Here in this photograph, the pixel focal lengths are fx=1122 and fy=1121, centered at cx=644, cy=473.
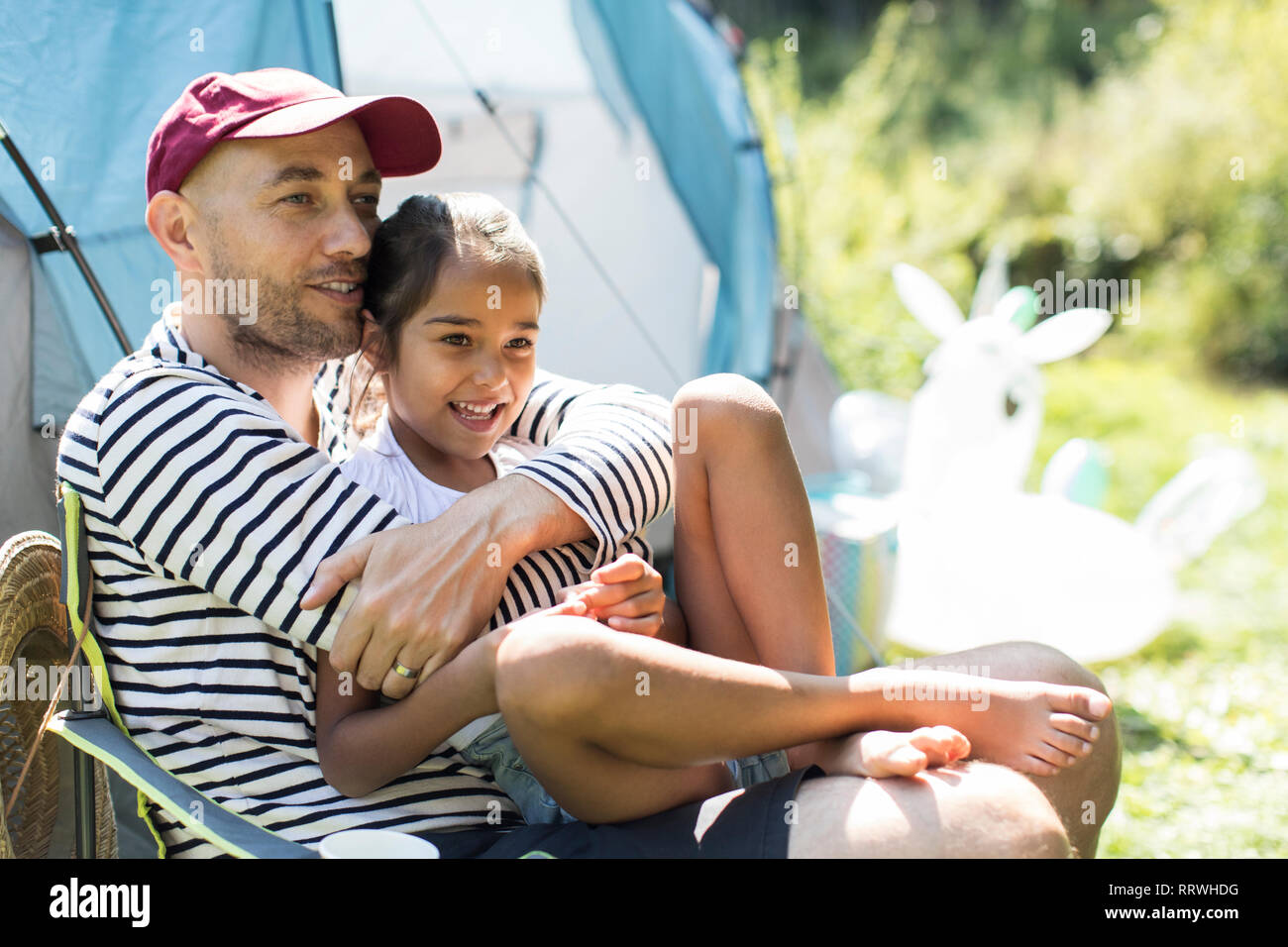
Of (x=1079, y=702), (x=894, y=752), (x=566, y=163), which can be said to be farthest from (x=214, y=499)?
(x=566, y=163)

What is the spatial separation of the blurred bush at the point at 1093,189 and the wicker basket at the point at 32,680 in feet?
12.5

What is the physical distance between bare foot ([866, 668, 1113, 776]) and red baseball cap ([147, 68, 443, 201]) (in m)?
1.04

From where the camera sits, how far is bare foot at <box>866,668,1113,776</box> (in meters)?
1.42

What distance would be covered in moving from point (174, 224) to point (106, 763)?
0.72 m

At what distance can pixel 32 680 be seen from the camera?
5.36 ft

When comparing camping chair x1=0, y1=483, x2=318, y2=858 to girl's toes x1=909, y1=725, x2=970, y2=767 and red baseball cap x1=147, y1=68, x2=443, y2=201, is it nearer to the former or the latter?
red baseball cap x1=147, y1=68, x2=443, y2=201

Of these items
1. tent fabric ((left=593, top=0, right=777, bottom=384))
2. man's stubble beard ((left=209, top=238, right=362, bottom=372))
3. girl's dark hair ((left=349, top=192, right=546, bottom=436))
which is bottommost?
man's stubble beard ((left=209, top=238, right=362, bottom=372))

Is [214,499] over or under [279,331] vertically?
under

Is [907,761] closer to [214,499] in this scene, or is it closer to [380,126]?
[214,499]

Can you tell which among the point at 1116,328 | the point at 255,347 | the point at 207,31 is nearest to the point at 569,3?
the point at 207,31
